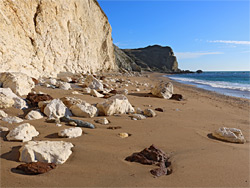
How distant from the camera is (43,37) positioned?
968 cm

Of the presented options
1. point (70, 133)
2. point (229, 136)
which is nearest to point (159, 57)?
point (229, 136)

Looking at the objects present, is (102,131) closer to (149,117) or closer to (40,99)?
(149,117)

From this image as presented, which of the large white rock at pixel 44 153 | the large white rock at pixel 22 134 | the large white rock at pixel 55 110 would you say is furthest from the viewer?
the large white rock at pixel 55 110

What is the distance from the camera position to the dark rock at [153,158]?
1.91 metres

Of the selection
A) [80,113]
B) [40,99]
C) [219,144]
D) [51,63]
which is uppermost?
[51,63]

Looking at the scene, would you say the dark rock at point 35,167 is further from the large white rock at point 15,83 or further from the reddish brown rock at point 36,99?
the large white rock at point 15,83

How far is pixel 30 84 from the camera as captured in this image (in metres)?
4.53

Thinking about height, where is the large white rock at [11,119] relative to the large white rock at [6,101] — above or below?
below

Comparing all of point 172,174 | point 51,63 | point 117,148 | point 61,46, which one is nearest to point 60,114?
point 117,148

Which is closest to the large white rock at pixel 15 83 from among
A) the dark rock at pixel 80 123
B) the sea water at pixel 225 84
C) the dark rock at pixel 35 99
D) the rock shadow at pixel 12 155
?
the dark rock at pixel 35 99

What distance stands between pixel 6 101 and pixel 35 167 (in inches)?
84.5

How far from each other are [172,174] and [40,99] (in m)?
3.00

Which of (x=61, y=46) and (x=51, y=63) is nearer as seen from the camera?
(x=51, y=63)

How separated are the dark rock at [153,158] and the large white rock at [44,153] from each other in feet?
→ 2.30
